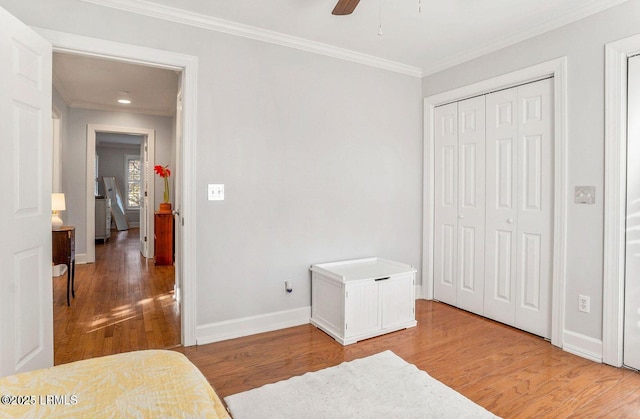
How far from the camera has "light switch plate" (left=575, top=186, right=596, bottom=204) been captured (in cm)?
246

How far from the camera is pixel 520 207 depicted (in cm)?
295

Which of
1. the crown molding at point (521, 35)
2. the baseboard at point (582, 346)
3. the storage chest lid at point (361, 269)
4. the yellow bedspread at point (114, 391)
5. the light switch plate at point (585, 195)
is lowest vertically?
the baseboard at point (582, 346)

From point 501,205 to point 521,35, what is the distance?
1.40 metres

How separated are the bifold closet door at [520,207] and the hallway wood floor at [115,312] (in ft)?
9.17

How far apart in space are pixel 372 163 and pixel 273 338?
188 cm

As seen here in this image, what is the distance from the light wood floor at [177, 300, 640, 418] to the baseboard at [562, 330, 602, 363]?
6cm

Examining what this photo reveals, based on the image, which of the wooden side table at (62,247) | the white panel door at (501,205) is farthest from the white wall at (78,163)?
the white panel door at (501,205)

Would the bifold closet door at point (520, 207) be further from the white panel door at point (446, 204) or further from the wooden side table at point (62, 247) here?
the wooden side table at point (62, 247)

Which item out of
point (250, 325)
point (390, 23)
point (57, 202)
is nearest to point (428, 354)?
point (250, 325)

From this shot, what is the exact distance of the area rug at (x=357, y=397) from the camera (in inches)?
72.2

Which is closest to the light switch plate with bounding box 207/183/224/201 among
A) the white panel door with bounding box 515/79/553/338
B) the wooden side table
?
the wooden side table

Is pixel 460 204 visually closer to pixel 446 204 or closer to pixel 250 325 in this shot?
pixel 446 204

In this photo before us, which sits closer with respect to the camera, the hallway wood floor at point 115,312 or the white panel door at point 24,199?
the white panel door at point 24,199

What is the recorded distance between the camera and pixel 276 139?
300 centimetres
